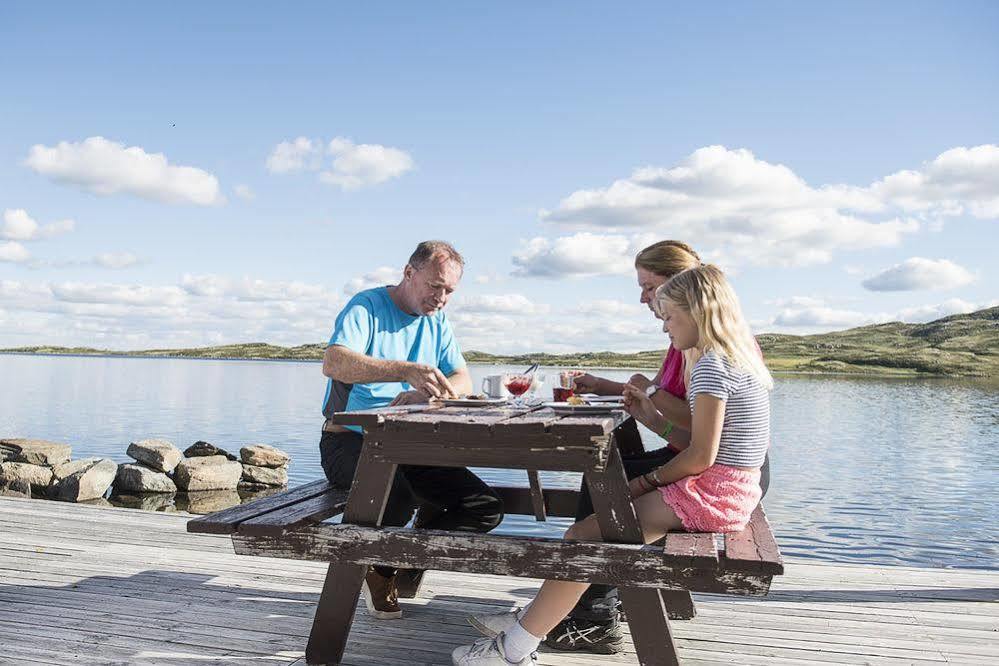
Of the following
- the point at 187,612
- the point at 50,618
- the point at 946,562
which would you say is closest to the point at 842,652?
the point at 187,612

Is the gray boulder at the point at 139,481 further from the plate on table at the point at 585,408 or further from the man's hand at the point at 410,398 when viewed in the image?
the plate on table at the point at 585,408

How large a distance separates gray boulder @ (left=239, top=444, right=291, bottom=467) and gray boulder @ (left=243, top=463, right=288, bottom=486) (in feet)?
1.10

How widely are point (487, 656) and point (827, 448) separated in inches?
1080

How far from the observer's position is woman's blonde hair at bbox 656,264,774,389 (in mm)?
3479

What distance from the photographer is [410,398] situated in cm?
446

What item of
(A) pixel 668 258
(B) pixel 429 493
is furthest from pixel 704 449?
(B) pixel 429 493

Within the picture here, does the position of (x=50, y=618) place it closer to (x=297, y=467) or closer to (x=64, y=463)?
(x=64, y=463)

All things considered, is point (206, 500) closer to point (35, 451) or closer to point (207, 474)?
point (207, 474)

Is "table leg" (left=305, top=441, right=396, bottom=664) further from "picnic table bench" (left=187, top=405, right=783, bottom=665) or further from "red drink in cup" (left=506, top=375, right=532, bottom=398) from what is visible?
"red drink in cup" (left=506, top=375, right=532, bottom=398)

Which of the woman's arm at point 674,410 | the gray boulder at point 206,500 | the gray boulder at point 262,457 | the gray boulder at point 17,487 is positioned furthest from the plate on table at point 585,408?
the gray boulder at point 262,457

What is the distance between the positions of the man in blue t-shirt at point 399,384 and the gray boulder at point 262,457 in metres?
15.4

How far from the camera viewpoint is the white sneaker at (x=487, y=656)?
3.62m

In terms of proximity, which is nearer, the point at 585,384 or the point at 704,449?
the point at 704,449

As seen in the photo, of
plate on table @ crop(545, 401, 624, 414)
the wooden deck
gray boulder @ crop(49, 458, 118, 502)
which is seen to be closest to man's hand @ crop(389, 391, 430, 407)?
plate on table @ crop(545, 401, 624, 414)
